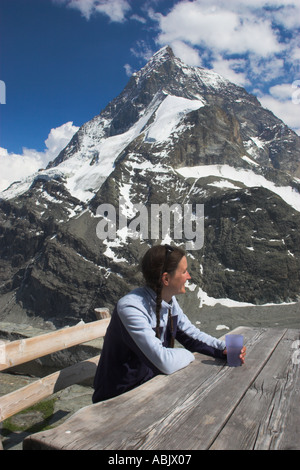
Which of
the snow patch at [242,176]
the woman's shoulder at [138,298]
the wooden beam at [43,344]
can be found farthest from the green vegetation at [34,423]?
the snow patch at [242,176]

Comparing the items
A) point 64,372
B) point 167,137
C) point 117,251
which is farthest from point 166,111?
point 64,372

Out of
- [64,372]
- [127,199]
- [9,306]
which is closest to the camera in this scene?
[64,372]

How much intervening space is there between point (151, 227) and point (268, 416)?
119m

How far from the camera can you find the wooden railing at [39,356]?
3334mm

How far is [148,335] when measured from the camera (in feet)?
8.95

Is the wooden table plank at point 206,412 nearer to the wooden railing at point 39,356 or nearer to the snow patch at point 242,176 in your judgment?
the wooden railing at point 39,356

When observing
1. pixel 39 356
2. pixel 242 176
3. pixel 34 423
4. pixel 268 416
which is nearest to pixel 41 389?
pixel 39 356

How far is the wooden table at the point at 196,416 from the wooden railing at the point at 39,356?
1.60 m

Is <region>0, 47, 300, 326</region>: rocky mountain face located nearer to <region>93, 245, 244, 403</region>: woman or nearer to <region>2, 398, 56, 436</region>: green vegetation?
<region>2, 398, 56, 436</region>: green vegetation

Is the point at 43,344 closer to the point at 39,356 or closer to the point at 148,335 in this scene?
the point at 39,356

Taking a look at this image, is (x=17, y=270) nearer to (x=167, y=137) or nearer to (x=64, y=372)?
(x=167, y=137)

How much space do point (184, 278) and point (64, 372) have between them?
7.00ft
